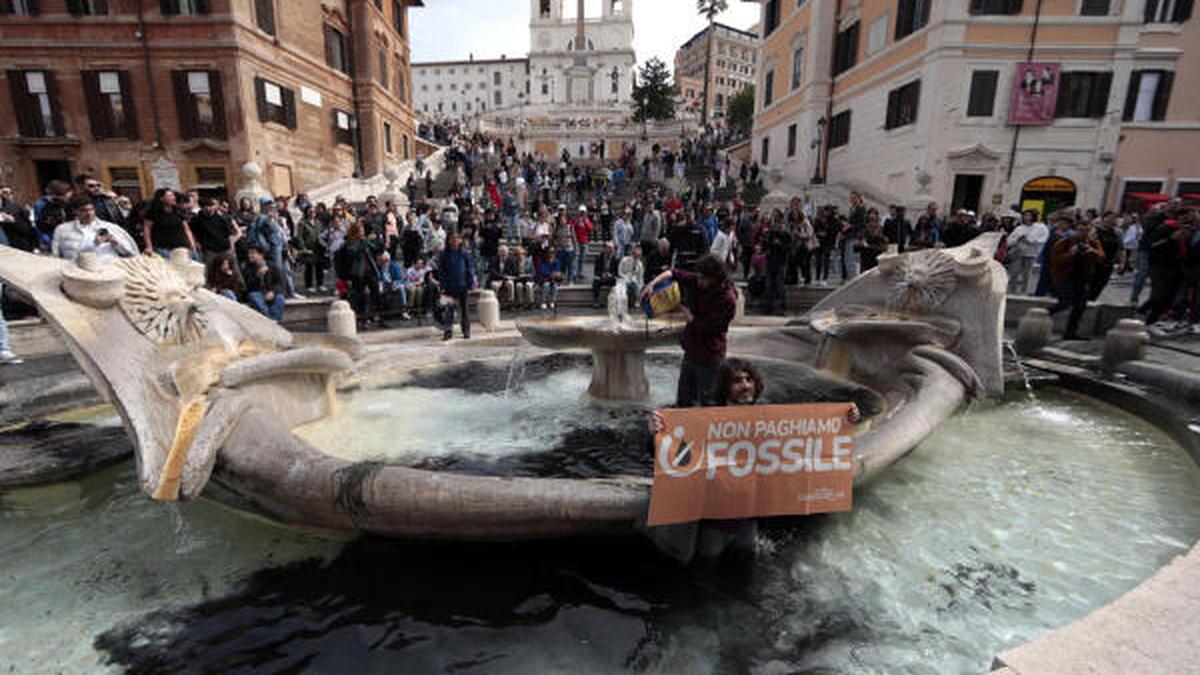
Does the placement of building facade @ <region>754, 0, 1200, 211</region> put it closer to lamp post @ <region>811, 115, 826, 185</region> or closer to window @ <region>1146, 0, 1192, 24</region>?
window @ <region>1146, 0, 1192, 24</region>

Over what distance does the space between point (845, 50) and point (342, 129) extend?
2392cm

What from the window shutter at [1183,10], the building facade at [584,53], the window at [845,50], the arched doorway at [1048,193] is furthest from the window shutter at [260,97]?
the building facade at [584,53]

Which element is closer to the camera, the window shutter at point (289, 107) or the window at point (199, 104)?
the window at point (199, 104)

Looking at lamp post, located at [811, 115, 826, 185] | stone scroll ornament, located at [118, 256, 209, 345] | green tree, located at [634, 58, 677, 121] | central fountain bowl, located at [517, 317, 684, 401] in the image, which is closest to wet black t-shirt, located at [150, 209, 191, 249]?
stone scroll ornament, located at [118, 256, 209, 345]

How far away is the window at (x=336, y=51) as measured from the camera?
26109 millimetres

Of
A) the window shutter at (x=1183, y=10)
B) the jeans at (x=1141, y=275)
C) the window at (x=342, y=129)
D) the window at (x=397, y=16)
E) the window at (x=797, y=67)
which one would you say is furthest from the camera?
the window at (x=397, y=16)

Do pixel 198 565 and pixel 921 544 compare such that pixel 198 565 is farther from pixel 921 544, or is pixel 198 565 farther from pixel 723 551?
pixel 921 544

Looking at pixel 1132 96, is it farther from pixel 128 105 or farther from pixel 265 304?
pixel 128 105

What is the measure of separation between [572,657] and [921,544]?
2429mm

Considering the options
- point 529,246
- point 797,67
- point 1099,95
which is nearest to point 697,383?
point 529,246

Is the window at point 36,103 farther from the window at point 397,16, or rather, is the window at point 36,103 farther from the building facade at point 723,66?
the building facade at point 723,66

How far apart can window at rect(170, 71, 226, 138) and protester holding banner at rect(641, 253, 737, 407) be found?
23.0 meters

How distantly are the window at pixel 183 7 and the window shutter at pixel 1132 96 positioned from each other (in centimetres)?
3422

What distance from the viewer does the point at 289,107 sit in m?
23.3
